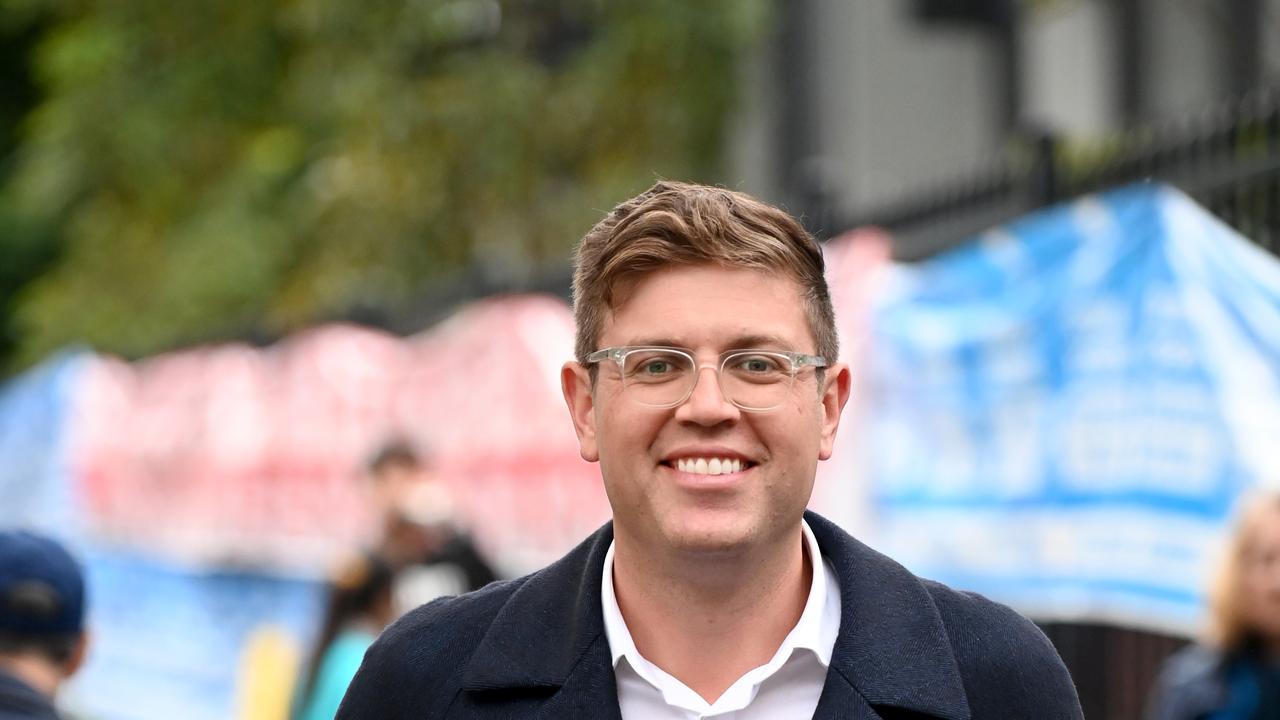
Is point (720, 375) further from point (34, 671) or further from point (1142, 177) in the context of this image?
point (1142, 177)

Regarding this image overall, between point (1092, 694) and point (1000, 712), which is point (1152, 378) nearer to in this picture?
point (1092, 694)

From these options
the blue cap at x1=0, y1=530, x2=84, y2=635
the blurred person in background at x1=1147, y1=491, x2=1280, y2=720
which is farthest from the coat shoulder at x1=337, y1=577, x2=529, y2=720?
the blurred person in background at x1=1147, y1=491, x2=1280, y2=720

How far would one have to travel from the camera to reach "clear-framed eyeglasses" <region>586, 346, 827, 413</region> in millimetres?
2242

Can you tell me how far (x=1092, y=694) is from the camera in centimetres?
541

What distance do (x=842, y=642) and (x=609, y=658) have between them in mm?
300

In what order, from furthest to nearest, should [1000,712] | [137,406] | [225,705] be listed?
[137,406] → [225,705] → [1000,712]

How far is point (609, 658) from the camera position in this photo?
2.28m

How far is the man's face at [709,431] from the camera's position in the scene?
2219 mm

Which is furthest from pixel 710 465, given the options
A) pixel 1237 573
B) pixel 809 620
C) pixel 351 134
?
pixel 351 134

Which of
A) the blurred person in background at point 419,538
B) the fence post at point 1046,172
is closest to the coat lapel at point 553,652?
the fence post at point 1046,172

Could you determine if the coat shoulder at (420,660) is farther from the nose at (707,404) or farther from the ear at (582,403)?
the nose at (707,404)

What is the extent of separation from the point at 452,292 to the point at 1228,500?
584 cm

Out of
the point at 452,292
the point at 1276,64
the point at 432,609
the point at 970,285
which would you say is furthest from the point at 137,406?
the point at 432,609

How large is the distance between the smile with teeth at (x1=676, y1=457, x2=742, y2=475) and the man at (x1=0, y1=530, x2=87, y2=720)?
217cm
